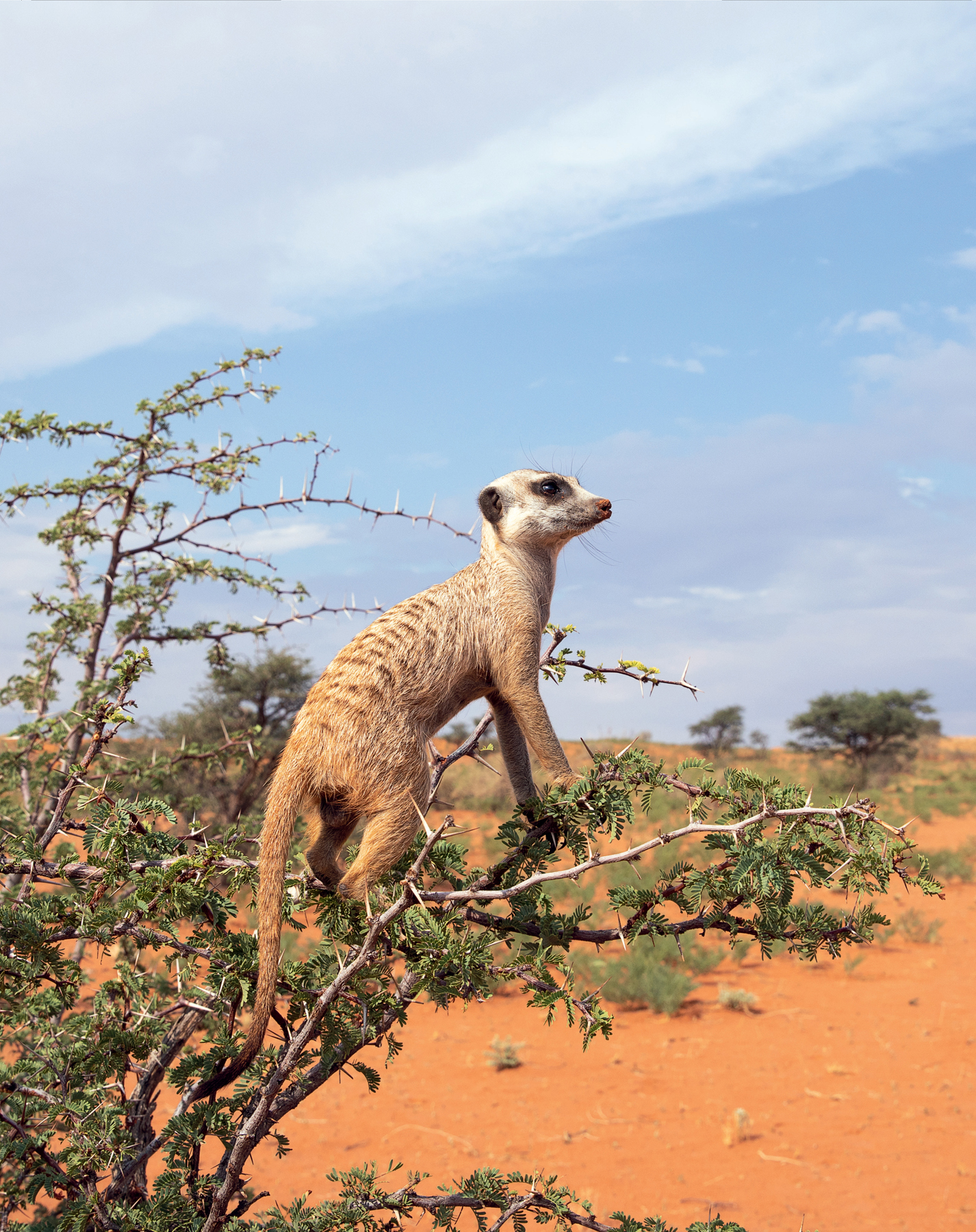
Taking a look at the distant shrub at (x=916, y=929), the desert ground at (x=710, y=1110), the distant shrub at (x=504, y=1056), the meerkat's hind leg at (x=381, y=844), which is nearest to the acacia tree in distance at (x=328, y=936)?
the meerkat's hind leg at (x=381, y=844)

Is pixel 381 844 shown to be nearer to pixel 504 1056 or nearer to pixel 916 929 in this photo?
pixel 504 1056

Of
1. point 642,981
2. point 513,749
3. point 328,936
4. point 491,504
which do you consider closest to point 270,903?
point 328,936

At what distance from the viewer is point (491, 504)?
425 centimetres

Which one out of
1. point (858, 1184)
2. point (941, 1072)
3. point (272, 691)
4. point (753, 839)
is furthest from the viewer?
point (272, 691)

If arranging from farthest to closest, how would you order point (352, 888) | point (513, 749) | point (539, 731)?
point (513, 749) → point (539, 731) → point (352, 888)

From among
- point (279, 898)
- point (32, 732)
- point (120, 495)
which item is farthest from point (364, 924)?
point (120, 495)

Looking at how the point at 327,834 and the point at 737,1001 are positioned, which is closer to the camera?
the point at 327,834

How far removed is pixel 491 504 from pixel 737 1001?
8.74m

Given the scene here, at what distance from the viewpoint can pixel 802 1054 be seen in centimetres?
951

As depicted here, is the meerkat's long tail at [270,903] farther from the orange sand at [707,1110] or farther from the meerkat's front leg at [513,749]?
the orange sand at [707,1110]

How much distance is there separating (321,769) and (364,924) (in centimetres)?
63

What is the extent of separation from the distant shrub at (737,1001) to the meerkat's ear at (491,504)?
8.67m

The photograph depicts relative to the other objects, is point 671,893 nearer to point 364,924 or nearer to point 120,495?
point 364,924

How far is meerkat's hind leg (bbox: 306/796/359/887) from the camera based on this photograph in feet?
11.1
